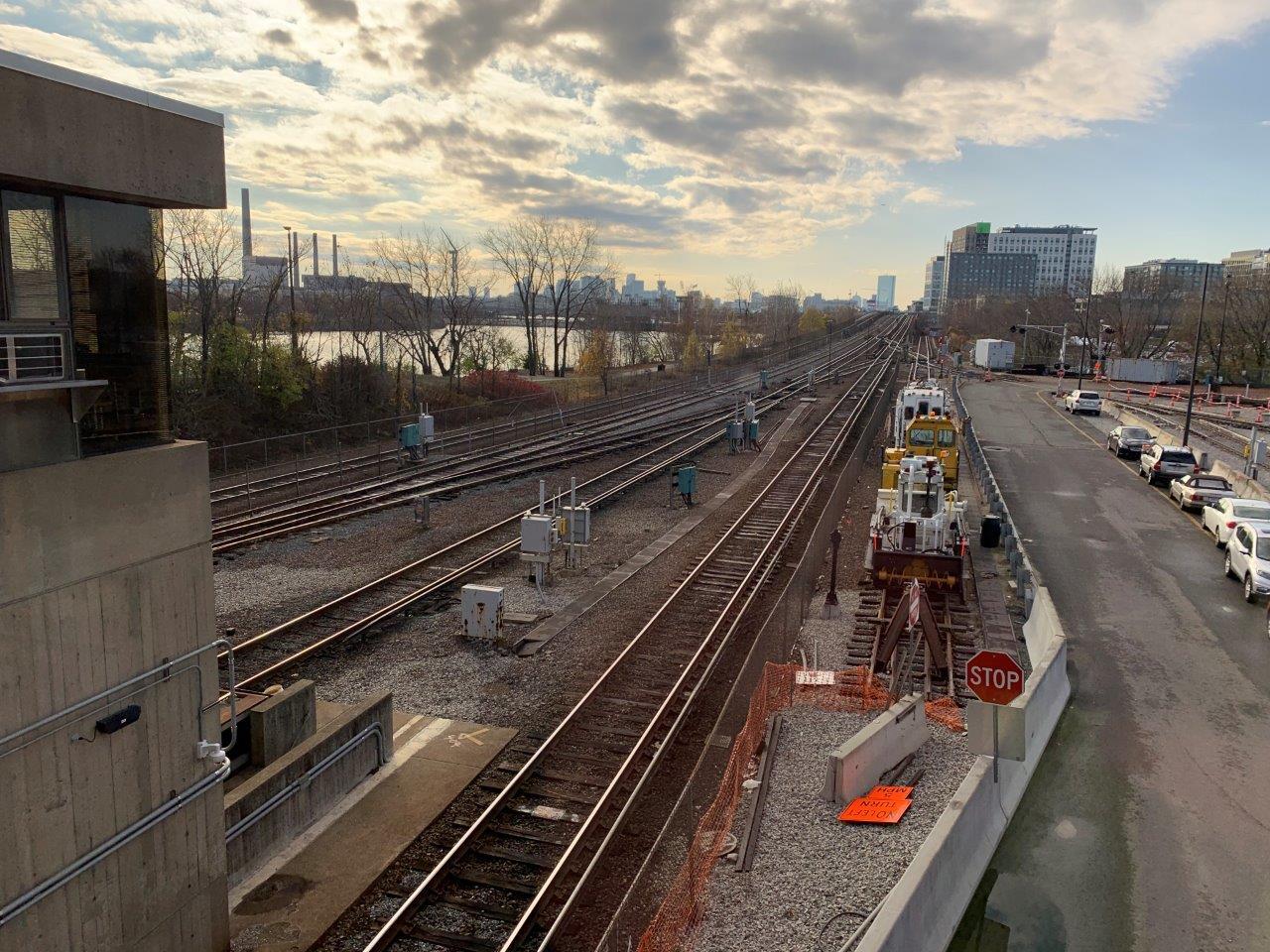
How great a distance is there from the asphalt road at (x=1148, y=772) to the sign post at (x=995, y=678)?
1.62 m

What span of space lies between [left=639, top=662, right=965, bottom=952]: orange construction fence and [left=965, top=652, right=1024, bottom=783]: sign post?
102 inches

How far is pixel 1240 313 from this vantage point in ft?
246

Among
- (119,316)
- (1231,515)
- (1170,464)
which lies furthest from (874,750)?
(1170,464)

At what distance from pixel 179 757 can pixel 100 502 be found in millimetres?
2188

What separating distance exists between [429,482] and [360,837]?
1916 centimetres

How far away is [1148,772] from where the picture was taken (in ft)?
38.4

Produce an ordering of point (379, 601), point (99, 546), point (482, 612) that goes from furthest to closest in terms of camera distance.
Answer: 1. point (379, 601)
2. point (482, 612)
3. point (99, 546)

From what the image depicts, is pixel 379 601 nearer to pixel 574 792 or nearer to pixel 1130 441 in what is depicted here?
pixel 574 792

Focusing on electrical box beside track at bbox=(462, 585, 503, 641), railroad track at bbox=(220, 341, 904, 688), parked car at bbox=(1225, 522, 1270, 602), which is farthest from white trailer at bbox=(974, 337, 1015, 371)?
electrical box beside track at bbox=(462, 585, 503, 641)

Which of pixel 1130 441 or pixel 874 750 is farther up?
pixel 1130 441

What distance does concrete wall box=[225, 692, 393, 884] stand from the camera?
27.5 feet

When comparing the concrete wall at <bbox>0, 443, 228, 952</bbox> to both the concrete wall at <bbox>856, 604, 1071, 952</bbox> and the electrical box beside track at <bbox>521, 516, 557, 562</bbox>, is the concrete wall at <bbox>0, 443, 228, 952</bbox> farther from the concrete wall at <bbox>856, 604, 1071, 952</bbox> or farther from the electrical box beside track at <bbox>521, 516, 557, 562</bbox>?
the electrical box beside track at <bbox>521, 516, 557, 562</bbox>

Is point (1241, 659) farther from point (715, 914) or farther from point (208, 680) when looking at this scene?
point (208, 680)

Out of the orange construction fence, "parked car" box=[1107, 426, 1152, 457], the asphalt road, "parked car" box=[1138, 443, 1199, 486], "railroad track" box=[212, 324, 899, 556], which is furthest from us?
"parked car" box=[1107, 426, 1152, 457]
